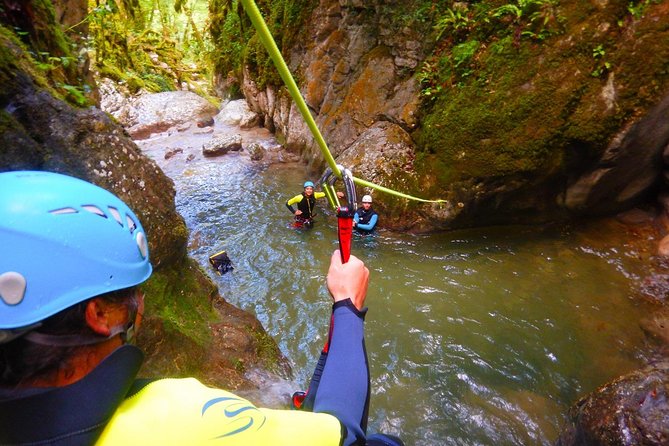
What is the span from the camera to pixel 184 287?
10.1 ft

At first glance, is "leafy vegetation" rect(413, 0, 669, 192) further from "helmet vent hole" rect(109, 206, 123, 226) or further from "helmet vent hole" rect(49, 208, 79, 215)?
"helmet vent hole" rect(49, 208, 79, 215)

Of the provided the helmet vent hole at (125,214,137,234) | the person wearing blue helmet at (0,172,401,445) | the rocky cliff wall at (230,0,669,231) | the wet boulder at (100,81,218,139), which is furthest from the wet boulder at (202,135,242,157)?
the person wearing blue helmet at (0,172,401,445)

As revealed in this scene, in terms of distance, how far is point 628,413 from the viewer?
2.38 meters

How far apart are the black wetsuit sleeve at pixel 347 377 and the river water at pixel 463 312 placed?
8.57 ft

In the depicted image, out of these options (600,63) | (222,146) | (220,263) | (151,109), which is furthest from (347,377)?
(151,109)

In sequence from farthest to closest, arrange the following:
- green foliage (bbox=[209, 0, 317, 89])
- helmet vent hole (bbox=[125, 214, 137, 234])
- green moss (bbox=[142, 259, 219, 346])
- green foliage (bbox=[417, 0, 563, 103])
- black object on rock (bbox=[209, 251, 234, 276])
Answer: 1. green foliage (bbox=[209, 0, 317, 89])
2. black object on rock (bbox=[209, 251, 234, 276])
3. green foliage (bbox=[417, 0, 563, 103])
4. green moss (bbox=[142, 259, 219, 346])
5. helmet vent hole (bbox=[125, 214, 137, 234])

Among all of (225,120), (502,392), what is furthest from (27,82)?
(225,120)

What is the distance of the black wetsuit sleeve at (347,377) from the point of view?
102 cm

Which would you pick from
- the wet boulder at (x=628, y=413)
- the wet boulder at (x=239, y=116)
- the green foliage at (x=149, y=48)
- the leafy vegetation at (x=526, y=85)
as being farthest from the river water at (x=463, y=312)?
the green foliage at (x=149, y=48)

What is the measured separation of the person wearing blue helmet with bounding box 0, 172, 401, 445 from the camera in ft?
2.17

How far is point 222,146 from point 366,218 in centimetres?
665

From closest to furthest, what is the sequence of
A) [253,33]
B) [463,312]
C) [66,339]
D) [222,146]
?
[66,339] < [463,312] < [222,146] < [253,33]

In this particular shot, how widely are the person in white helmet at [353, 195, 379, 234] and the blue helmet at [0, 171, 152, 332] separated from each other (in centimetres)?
527

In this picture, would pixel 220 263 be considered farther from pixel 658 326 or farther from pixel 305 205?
pixel 658 326
